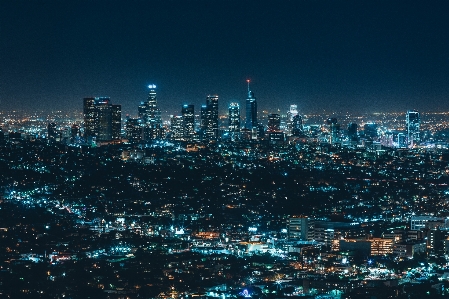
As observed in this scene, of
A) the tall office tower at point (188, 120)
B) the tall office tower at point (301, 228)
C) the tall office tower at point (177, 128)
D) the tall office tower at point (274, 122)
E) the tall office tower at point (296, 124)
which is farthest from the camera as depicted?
the tall office tower at point (296, 124)

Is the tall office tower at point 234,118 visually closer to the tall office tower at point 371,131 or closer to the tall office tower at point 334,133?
the tall office tower at point 334,133

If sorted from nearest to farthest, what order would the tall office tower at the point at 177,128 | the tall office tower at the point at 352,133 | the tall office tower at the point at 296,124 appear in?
1. the tall office tower at the point at 177,128
2. the tall office tower at the point at 352,133
3. the tall office tower at the point at 296,124

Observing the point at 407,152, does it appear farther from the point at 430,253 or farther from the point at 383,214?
the point at 430,253

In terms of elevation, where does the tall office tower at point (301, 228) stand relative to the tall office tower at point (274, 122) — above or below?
below

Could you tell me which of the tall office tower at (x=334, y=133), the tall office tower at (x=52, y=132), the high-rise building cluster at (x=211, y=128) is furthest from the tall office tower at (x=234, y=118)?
the tall office tower at (x=52, y=132)

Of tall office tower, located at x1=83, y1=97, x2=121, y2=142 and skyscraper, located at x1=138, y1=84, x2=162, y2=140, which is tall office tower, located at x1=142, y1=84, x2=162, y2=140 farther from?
tall office tower, located at x1=83, y1=97, x2=121, y2=142

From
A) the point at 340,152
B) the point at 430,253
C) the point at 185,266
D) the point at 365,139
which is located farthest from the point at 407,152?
the point at 185,266

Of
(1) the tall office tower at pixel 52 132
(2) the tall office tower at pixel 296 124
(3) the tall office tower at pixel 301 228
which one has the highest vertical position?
(2) the tall office tower at pixel 296 124

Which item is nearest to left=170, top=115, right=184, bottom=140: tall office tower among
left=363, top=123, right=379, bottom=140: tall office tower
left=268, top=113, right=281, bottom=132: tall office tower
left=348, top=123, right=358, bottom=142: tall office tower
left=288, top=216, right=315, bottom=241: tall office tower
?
left=268, top=113, right=281, bottom=132: tall office tower
